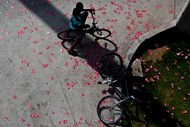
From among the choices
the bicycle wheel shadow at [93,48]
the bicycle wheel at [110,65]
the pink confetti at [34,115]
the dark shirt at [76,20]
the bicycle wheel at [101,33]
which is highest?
the dark shirt at [76,20]

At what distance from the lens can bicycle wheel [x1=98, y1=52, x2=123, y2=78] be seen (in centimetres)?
1027

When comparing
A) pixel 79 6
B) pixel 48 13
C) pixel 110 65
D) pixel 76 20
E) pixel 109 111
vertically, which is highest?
pixel 79 6

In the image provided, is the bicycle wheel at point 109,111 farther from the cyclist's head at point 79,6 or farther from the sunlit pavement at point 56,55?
the cyclist's head at point 79,6

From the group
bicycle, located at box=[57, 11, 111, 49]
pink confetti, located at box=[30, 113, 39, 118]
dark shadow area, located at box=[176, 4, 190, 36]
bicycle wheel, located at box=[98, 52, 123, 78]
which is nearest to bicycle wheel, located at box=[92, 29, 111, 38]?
bicycle, located at box=[57, 11, 111, 49]

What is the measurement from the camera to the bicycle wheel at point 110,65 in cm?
1027

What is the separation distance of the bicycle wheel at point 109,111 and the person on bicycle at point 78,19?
101 inches

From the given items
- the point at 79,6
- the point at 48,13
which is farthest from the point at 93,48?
the point at 48,13

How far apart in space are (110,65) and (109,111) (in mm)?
1731

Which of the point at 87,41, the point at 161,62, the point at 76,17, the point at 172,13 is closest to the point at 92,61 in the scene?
the point at 87,41

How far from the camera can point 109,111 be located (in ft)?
31.7

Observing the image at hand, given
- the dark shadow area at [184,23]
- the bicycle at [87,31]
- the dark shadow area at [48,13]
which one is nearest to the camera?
the dark shadow area at [184,23]

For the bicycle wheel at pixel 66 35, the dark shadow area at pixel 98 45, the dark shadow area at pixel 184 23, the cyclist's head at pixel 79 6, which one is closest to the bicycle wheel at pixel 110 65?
the dark shadow area at pixel 98 45

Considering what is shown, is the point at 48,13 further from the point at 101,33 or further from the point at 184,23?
the point at 184,23

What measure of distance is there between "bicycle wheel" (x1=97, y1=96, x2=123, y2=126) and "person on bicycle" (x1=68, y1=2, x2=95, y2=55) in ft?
8.43
